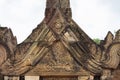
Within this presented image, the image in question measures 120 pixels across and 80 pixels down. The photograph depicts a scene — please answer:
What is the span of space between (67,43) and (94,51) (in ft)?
2.98

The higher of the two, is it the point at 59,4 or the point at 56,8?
the point at 59,4

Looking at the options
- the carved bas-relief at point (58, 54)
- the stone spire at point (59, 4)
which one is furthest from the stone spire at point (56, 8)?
the carved bas-relief at point (58, 54)

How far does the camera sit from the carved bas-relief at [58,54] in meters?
10.4

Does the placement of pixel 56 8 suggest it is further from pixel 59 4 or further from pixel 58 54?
Result: pixel 58 54

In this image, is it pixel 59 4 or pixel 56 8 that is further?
pixel 59 4

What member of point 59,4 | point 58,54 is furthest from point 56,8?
point 58,54

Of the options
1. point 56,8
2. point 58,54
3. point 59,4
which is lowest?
point 58,54

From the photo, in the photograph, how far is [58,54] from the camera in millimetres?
10641

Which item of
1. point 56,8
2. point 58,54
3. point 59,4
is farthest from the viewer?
point 59,4

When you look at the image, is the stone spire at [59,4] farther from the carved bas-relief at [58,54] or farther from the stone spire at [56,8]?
the carved bas-relief at [58,54]

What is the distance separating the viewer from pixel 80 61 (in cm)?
1046

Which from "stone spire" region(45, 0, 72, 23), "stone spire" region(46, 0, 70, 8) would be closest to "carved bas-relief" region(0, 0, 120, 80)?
"stone spire" region(45, 0, 72, 23)

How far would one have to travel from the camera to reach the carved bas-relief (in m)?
10.4

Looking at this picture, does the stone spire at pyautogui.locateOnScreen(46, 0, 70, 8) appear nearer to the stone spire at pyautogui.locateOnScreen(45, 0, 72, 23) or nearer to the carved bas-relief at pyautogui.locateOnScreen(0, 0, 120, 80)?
the stone spire at pyautogui.locateOnScreen(45, 0, 72, 23)
